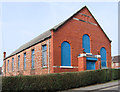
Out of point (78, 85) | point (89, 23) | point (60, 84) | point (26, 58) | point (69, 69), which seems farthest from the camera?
point (26, 58)

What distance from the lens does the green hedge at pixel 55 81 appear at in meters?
11.5

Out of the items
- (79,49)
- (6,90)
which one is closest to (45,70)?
(79,49)

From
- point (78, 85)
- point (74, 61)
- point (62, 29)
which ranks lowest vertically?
point (78, 85)

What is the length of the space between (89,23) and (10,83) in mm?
16333

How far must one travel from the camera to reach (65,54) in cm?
2008

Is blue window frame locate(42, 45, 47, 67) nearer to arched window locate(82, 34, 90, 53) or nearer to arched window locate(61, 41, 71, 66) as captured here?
arched window locate(61, 41, 71, 66)

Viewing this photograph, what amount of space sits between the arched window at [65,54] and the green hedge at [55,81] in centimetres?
388

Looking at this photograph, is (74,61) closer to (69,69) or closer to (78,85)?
(69,69)

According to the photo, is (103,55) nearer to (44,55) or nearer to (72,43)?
(72,43)

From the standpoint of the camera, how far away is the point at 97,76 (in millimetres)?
17594

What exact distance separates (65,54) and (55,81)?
6884mm

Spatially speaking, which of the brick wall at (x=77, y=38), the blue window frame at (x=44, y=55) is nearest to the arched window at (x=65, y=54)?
the brick wall at (x=77, y=38)

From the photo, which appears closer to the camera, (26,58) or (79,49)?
(79,49)

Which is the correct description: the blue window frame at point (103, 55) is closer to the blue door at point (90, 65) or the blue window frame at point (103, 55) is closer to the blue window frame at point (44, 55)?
the blue door at point (90, 65)
